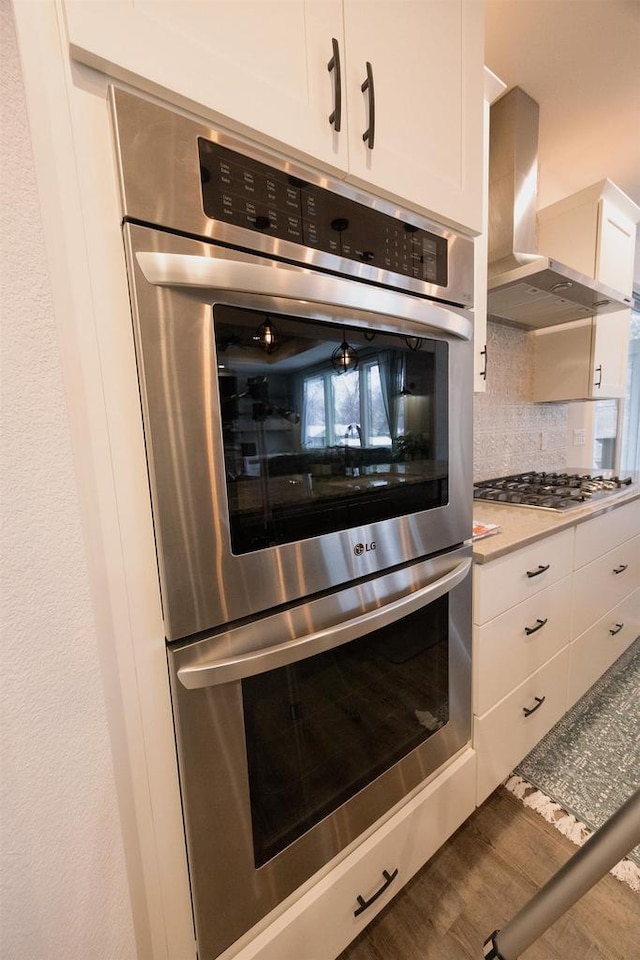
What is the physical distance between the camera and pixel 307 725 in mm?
726

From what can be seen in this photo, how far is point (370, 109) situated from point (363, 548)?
80cm

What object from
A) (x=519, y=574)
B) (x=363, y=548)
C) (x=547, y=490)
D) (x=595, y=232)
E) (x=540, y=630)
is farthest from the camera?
(x=595, y=232)

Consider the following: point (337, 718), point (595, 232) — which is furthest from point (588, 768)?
point (595, 232)

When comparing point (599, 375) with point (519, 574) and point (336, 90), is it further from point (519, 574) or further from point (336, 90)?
point (336, 90)

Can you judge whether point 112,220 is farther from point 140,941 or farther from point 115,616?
point 140,941

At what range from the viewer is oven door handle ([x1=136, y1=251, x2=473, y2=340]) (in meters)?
0.50

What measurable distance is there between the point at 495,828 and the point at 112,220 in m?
1.79

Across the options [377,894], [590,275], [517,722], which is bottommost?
[377,894]

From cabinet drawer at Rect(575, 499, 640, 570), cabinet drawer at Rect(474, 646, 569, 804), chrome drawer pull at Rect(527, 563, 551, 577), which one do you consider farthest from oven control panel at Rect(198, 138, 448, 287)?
cabinet drawer at Rect(474, 646, 569, 804)

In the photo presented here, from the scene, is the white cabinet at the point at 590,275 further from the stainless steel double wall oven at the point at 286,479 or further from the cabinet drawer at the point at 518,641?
the stainless steel double wall oven at the point at 286,479

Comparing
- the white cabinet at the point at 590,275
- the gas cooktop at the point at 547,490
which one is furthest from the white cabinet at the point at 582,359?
the gas cooktop at the point at 547,490

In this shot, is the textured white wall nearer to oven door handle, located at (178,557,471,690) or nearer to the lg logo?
oven door handle, located at (178,557,471,690)

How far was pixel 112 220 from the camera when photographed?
48 centimetres

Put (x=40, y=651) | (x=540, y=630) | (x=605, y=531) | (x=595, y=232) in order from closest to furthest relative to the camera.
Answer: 1. (x=40, y=651)
2. (x=540, y=630)
3. (x=605, y=531)
4. (x=595, y=232)
